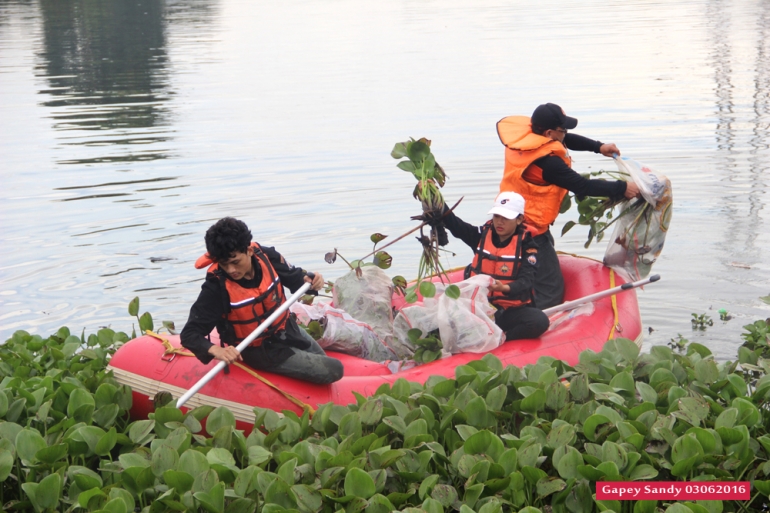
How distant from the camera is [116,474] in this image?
12.2ft

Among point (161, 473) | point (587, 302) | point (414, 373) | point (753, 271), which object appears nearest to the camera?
point (161, 473)

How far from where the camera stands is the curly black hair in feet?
13.5

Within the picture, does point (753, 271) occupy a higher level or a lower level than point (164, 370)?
lower

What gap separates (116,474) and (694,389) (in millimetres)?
2668

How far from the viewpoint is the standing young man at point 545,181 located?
17.7 ft

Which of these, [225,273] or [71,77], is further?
[71,77]

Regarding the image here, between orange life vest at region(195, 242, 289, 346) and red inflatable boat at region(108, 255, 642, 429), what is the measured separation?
0.19 metres

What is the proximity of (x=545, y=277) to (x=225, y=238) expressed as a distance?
222 cm

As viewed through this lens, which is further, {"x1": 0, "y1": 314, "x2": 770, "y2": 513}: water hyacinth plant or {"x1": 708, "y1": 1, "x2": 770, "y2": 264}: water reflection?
{"x1": 708, "y1": 1, "x2": 770, "y2": 264}: water reflection

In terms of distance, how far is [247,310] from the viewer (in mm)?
4395

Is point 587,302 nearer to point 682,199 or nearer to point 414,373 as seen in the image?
point 414,373

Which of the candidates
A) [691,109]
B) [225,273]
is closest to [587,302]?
[225,273]

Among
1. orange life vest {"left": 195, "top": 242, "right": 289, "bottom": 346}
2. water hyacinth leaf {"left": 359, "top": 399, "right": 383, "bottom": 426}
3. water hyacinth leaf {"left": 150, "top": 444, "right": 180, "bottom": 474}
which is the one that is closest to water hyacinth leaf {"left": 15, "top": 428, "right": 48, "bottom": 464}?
water hyacinth leaf {"left": 150, "top": 444, "right": 180, "bottom": 474}

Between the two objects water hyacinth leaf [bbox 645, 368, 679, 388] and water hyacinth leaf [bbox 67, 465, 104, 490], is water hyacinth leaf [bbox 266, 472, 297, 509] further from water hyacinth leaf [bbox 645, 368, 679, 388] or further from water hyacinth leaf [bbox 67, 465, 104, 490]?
water hyacinth leaf [bbox 645, 368, 679, 388]
